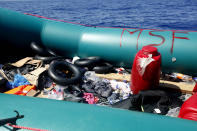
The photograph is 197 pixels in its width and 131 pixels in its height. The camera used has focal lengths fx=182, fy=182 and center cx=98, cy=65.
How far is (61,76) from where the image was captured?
3162mm

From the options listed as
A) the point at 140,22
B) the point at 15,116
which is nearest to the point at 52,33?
the point at 15,116

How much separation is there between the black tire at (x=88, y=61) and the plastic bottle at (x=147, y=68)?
0.95 metres

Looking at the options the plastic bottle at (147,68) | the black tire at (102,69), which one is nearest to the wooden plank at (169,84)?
the black tire at (102,69)

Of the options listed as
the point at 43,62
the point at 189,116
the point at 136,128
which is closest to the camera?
the point at 136,128

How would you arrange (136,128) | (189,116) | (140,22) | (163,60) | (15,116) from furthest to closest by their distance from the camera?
(140,22) → (163,60) → (189,116) → (15,116) → (136,128)

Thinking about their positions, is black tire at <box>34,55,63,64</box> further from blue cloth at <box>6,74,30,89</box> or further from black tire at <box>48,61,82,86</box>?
blue cloth at <box>6,74,30,89</box>

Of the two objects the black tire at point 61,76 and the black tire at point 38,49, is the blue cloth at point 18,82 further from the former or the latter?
the black tire at point 38,49

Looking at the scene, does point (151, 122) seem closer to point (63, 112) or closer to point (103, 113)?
point (103, 113)

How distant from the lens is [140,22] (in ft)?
26.7

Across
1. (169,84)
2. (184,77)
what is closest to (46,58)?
(169,84)

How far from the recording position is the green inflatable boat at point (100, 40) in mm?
3059

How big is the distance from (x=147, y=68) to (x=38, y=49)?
232cm

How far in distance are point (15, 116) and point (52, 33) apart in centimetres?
257

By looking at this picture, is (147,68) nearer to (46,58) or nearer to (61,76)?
(61,76)
